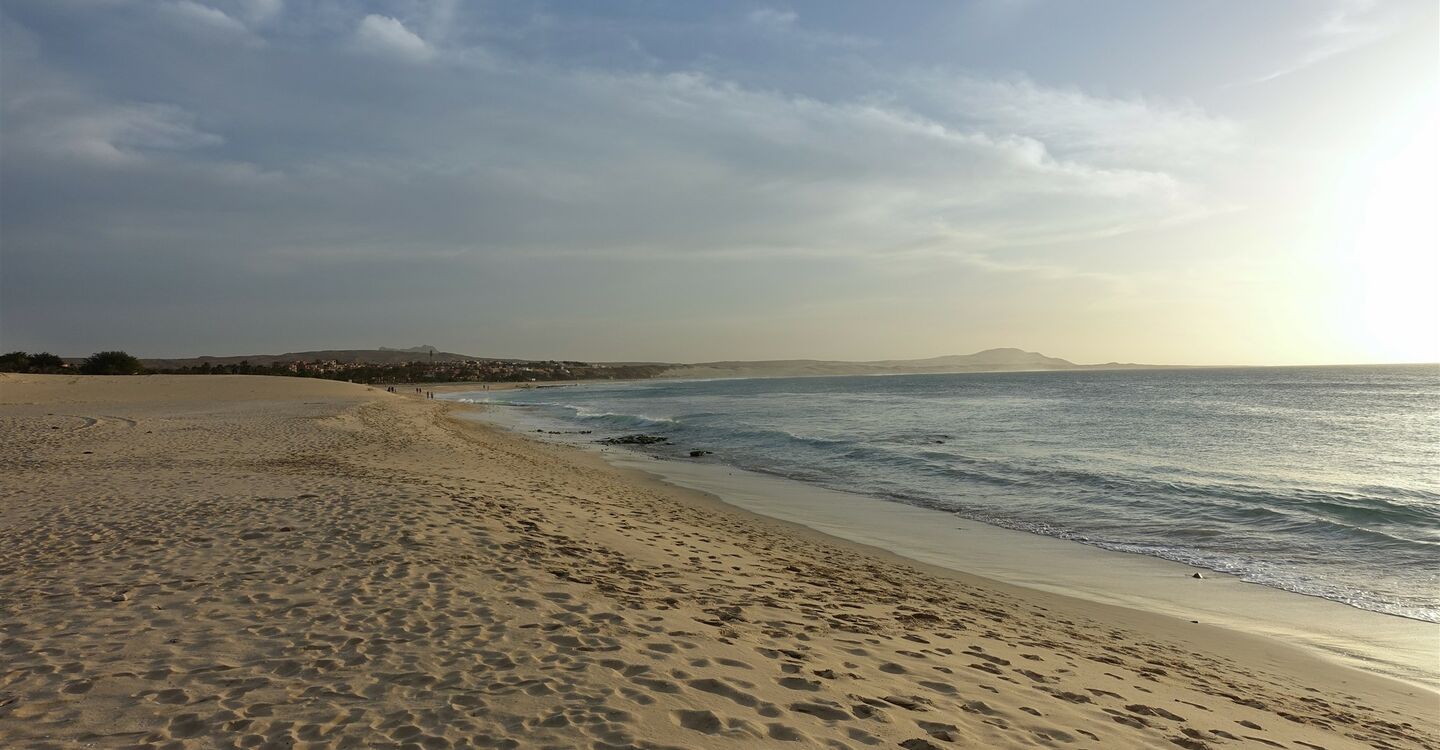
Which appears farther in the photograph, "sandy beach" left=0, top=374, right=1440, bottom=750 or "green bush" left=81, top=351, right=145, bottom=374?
"green bush" left=81, top=351, right=145, bottom=374

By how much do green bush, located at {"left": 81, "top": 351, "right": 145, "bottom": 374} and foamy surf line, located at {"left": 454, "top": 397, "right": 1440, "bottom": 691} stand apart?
78.3 meters

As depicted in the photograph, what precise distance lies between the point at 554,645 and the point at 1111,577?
8.96 metres

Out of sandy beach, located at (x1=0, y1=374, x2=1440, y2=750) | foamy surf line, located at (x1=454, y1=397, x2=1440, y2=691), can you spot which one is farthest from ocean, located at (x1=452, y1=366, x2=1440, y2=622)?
sandy beach, located at (x1=0, y1=374, x2=1440, y2=750)

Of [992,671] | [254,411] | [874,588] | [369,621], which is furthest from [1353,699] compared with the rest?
[254,411]

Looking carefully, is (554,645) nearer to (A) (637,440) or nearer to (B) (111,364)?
(A) (637,440)

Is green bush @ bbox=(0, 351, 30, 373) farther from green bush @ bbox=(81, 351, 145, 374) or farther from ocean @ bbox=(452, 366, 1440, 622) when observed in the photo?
ocean @ bbox=(452, 366, 1440, 622)

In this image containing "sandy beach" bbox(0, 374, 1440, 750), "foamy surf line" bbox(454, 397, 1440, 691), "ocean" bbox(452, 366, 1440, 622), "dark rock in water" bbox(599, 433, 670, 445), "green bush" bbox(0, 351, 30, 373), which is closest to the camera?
"sandy beach" bbox(0, 374, 1440, 750)

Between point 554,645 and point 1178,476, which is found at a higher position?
point 554,645

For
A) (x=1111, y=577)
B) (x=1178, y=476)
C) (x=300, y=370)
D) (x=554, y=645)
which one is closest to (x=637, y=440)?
(x=1178, y=476)

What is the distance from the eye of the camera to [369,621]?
19.0 feet

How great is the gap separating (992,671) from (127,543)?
9489 millimetres

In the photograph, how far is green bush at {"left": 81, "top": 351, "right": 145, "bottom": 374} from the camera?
68.6m

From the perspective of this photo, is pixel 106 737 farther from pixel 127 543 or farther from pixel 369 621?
pixel 127 543

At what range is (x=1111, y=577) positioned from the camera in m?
10.6
